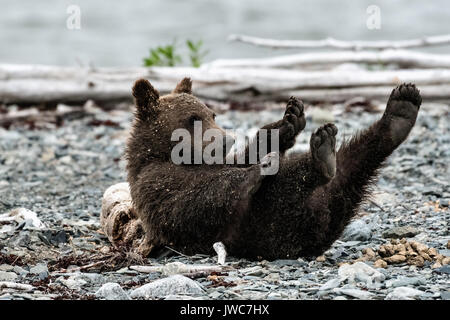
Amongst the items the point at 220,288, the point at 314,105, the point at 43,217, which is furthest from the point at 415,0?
→ the point at 220,288

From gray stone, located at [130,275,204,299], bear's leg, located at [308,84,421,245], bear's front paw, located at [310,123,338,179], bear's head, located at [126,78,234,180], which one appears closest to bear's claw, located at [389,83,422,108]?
bear's leg, located at [308,84,421,245]

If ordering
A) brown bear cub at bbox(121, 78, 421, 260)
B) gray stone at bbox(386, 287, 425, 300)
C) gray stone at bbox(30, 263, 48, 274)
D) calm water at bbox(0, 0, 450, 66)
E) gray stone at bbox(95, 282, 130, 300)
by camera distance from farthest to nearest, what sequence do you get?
calm water at bbox(0, 0, 450, 66)
gray stone at bbox(30, 263, 48, 274)
brown bear cub at bbox(121, 78, 421, 260)
gray stone at bbox(95, 282, 130, 300)
gray stone at bbox(386, 287, 425, 300)

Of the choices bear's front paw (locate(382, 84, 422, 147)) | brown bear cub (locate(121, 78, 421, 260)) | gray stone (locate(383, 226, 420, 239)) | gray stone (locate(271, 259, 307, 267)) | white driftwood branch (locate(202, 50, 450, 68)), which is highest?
white driftwood branch (locate(202, 50, 450, 68))

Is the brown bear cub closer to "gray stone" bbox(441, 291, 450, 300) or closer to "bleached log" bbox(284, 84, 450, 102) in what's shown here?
"gray stone" bbox(441, 291, 450, 300)

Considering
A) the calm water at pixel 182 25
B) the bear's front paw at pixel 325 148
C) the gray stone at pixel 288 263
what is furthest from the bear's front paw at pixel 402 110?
the calm water at pixel 182 25

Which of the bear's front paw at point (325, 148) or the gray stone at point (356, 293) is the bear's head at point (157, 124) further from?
the gray stone at point (356, 293)

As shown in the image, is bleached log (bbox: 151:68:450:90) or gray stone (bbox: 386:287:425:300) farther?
bleached log (bbox: 151:68:450:90)

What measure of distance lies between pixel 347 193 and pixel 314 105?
6.44 meters

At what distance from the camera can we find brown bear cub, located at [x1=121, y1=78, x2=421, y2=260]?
207 inches

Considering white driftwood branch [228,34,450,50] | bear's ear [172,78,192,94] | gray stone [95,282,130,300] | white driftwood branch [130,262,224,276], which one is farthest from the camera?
white driftwood branch [228,34,450,50]

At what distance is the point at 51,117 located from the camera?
12.0m

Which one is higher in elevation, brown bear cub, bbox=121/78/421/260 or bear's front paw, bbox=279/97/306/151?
bear's front paw, bbox=279/97/306/151

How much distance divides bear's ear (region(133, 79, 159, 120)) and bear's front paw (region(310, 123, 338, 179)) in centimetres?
138
